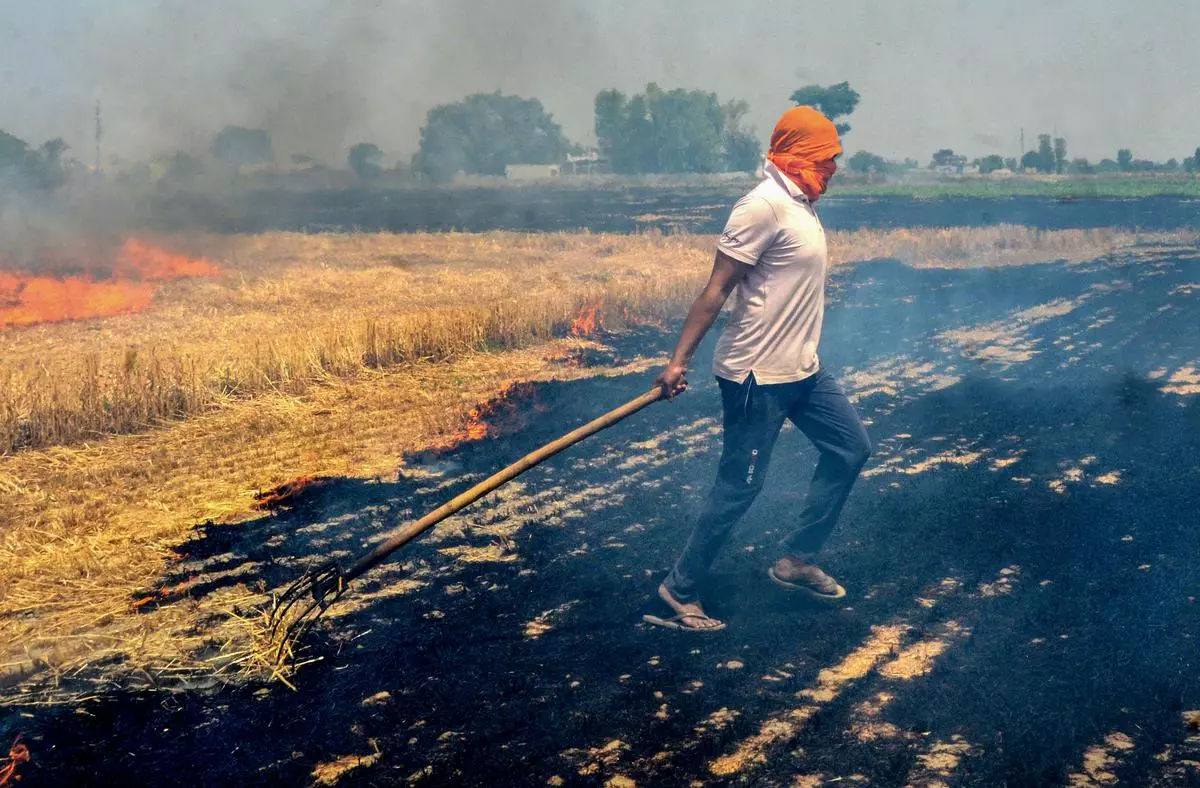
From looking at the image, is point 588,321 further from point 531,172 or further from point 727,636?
point 531,172

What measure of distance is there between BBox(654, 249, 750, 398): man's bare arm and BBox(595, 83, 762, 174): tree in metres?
87.1

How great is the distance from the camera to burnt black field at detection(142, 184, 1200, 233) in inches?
1179

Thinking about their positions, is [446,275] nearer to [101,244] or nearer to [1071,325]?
[101,244]

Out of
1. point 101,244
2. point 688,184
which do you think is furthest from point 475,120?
point 101,244

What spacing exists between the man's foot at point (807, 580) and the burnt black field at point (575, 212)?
23032 millimetres

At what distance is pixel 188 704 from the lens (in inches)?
155

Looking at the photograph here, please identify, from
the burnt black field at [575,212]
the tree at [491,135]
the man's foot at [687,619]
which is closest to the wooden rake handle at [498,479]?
the man's foot at [687,619]

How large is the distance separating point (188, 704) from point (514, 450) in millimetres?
3875

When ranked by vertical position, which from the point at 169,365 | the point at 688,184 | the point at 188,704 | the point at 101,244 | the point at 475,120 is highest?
the point at 475,120

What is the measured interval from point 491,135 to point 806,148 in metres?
73.7

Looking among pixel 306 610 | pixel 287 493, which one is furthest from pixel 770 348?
pixel 287 493

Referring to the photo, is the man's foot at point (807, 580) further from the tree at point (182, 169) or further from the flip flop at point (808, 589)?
the tree at point (182, 169)

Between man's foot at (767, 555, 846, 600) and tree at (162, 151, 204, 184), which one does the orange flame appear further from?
tree at (162, 151, 204, 184)

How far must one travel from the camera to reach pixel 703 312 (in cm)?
421
